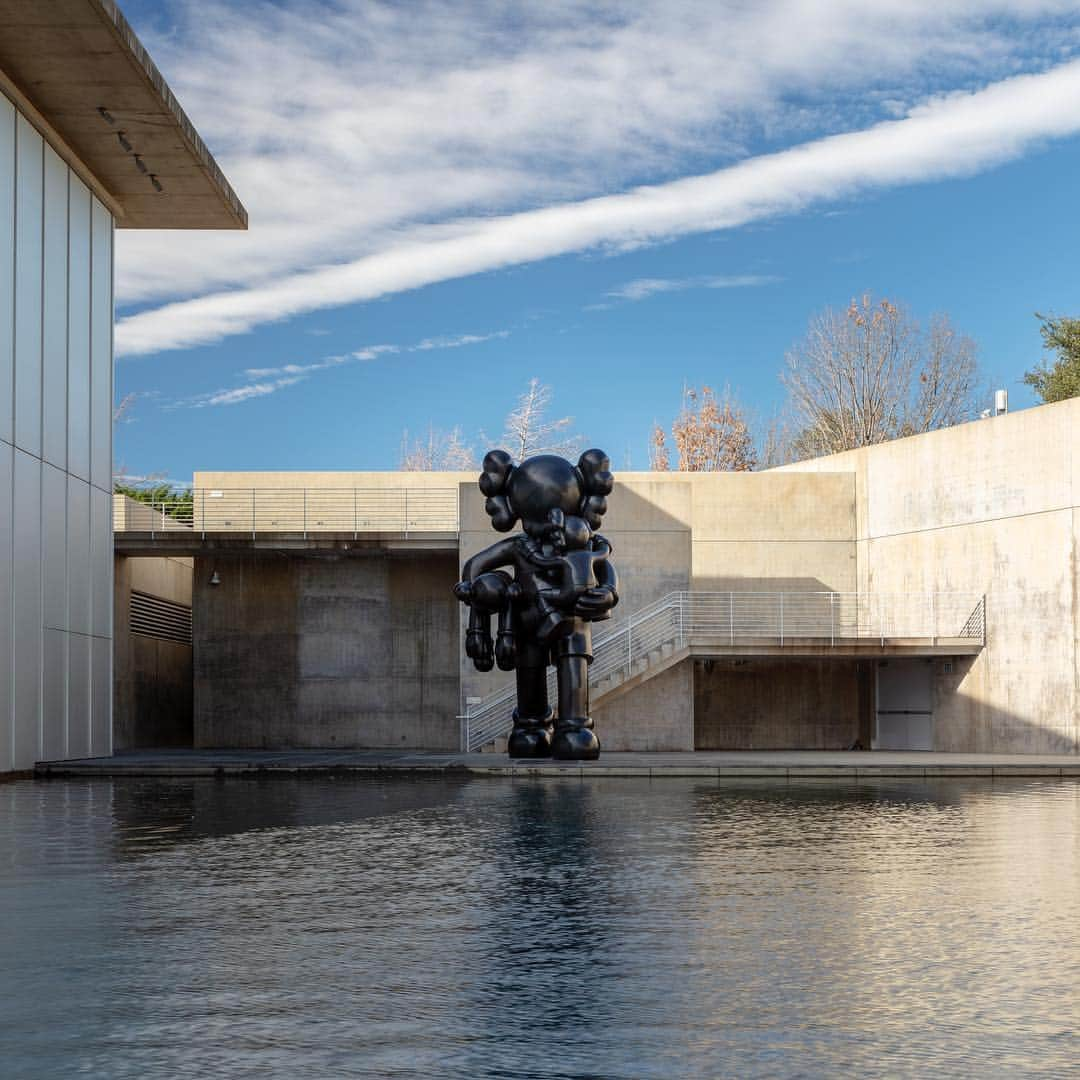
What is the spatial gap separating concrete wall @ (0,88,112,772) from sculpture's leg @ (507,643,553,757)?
22.3 feet

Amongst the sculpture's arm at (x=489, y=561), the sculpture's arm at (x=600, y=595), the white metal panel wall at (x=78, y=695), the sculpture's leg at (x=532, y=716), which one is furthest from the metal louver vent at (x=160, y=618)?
the sculpture's arm at (x=600, y=595)

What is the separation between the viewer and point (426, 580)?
32875 mm

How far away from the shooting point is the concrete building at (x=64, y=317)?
2006 centimetres

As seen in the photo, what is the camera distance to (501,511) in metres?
19.7

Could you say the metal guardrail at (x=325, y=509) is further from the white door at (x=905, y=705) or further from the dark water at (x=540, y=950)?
the dark water at (x=540, y=950)

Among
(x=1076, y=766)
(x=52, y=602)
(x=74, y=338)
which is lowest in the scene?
(x=1076, y=766)

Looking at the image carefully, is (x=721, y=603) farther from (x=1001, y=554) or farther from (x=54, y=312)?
(x=54, y=312)

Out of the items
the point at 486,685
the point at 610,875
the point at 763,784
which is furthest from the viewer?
the point at 486,685

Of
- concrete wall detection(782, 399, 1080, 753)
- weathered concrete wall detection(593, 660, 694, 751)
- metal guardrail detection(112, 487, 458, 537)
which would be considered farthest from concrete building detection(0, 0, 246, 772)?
concrete wall detection(782, 399, 1080, 753)

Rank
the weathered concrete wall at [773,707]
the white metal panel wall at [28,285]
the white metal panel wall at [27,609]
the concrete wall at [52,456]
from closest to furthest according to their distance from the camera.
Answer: the concrete wall at [52,456]
the white metal panel wall at [27,609]
the white metal panel wall at [28,285]
the weathered concrete wall at [773,707]

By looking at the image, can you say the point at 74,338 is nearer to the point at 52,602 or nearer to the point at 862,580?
the point at 52,602

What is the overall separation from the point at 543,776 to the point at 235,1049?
14744mm

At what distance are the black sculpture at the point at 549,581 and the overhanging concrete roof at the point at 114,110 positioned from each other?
7.31 m

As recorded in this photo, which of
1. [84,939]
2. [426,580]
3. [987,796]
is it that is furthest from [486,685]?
[84,939]
